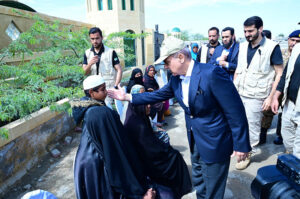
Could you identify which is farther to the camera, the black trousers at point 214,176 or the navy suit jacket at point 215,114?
the black trousers at point 214,176

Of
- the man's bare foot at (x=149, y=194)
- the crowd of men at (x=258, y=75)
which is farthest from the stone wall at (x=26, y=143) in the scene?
the crowd of men at (x=258, y=75)

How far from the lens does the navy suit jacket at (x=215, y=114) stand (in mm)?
1631

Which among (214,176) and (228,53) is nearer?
(214,176)

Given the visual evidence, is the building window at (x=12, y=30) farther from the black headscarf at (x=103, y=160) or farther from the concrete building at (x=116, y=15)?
the concrete building at (x=116, y=15)

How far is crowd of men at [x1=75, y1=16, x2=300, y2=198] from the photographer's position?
1658 mm

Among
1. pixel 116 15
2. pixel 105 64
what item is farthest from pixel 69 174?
pixel 116 15

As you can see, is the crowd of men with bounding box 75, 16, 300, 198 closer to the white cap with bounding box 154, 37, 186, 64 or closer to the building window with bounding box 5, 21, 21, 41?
the white cap with bounding box 154, 37, 186, 64

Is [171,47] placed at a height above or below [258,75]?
above

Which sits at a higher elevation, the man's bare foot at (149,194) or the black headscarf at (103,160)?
the black headscarf at (103,160)

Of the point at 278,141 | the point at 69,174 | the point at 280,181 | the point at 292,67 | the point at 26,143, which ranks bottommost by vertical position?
the point at 69,174

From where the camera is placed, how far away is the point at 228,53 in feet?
12.4

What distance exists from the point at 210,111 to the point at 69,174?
2602mm

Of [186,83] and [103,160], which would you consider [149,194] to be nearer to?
[103,160]

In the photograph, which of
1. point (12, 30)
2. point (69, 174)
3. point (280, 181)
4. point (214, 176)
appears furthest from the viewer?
point (12, 30)
